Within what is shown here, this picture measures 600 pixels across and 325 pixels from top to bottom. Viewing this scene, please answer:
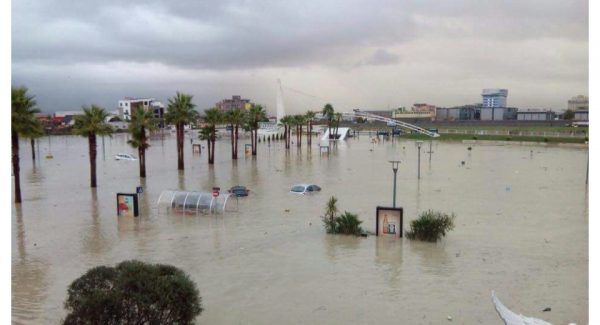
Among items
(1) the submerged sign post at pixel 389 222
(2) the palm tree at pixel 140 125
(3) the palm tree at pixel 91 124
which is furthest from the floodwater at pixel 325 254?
(2) the palm tree at pixel 140 125

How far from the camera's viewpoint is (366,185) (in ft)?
124

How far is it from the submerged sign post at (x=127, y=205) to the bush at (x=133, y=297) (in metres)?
15.4

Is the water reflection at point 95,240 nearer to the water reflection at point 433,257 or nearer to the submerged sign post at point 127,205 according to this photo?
the submerged sign post at point 127,205

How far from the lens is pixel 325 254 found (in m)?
17.9

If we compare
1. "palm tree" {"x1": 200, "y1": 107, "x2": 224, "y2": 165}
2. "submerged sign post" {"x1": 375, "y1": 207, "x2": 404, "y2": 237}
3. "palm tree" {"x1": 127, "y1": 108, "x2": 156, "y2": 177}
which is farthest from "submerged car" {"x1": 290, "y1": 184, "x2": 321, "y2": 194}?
"palm tree" {"x1": 200, "y1": 107, "x2": 224, "y2": 165}

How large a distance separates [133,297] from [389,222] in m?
13.0

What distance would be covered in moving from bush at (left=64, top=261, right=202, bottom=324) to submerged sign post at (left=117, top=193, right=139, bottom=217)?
15364mm

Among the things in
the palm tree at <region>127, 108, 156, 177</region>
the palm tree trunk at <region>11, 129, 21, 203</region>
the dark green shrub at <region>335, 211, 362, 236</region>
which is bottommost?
the dark green shrub at <region>335, 211, 362, 236</region>

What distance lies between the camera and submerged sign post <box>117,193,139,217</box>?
24.9 metres

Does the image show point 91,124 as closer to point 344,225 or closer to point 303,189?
point 303,189

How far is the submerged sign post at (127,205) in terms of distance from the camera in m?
24.9

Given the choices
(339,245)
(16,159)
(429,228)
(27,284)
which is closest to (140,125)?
(16,159)

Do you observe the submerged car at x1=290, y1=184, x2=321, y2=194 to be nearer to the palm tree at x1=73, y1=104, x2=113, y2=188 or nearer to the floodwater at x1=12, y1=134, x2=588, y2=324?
the floodwater at x1=12, y1=134, x2=588, y2=324

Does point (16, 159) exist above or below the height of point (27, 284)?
above
